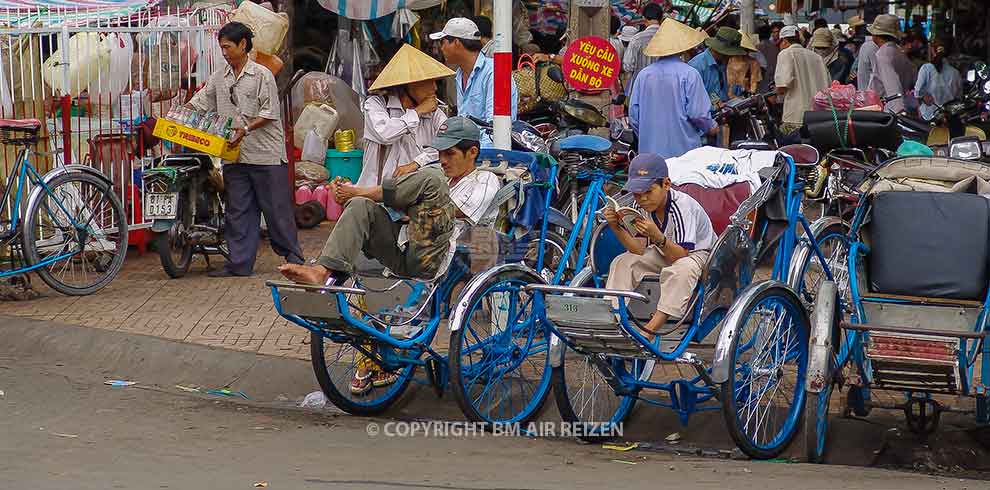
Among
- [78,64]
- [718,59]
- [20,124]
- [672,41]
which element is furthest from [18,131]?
[718,59]

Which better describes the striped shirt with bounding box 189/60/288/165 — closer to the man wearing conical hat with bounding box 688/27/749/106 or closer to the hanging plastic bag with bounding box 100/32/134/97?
the hanging plastic bag with bounding box 100/32/134/97

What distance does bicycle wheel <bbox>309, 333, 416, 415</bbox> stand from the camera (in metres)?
6.80

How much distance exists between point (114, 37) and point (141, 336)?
9.88 ft

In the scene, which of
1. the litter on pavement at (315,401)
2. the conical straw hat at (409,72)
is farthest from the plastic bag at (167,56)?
the litter on pavement at (315,401)

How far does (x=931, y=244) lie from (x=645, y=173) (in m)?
1.45

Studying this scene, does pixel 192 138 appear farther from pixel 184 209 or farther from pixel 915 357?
pixel 915 357

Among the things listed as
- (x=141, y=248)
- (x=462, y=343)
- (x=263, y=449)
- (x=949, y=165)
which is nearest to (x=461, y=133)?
(x=462, y=343)

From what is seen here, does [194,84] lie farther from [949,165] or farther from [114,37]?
[949,165]

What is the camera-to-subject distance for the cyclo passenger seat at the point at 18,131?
9.34 metres

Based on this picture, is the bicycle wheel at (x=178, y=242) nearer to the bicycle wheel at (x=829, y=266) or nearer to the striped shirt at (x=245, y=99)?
the striped shirt at (x=245, y=99)

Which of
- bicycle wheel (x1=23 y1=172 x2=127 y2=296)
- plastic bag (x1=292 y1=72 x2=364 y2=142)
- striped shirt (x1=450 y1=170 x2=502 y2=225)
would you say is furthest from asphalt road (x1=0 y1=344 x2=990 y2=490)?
plastic bag (x1=292 y1=72 x2=364 y2=142)

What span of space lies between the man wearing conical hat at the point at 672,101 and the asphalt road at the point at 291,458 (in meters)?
3.43

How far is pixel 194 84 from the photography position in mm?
11188

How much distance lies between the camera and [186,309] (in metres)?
9.14
